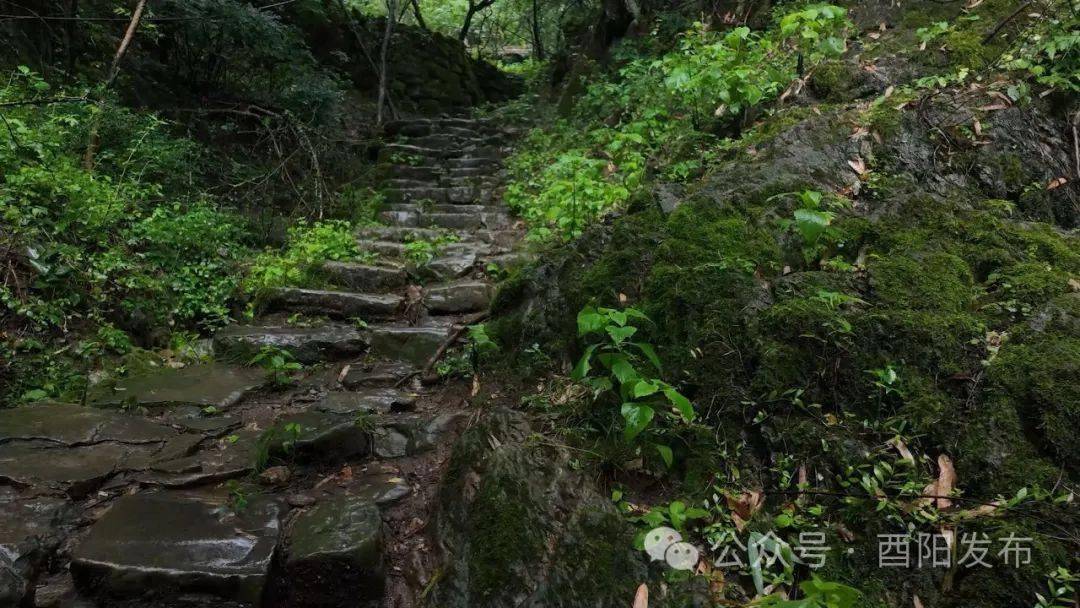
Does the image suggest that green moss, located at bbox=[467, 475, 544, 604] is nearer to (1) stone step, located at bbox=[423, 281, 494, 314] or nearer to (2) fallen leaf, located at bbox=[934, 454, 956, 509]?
(2) fallen leaf, located at bbox=[934, 454, 956, 509]

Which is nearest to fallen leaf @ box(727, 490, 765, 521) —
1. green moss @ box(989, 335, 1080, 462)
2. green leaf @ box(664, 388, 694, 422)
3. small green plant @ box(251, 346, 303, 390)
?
green leaf @ box(664, 388, 694, 422)

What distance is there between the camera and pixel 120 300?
14.9 feet

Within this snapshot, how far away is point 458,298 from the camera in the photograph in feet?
17.8

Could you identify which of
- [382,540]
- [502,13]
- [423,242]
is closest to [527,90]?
[502,13]

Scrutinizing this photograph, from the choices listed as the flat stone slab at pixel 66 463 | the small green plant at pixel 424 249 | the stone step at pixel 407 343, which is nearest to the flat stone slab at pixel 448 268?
the small green plant at pixel 424 249

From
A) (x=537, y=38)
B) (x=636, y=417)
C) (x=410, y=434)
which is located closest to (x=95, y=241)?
(x=410, y=434)

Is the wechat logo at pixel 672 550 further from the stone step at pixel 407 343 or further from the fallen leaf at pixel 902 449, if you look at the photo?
the stone step at pixel 407 343

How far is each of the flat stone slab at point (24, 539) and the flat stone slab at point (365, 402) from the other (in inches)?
56.8

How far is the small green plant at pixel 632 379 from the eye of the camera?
2201mm

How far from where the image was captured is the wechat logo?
1976 mm

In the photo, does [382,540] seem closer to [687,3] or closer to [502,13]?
[687,3]

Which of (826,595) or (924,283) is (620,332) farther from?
(924,283)

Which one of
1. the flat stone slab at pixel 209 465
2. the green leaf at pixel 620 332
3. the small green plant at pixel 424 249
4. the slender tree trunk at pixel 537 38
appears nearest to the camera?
the green leaf at pixel 620 332

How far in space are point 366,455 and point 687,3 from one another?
26.3 feet
